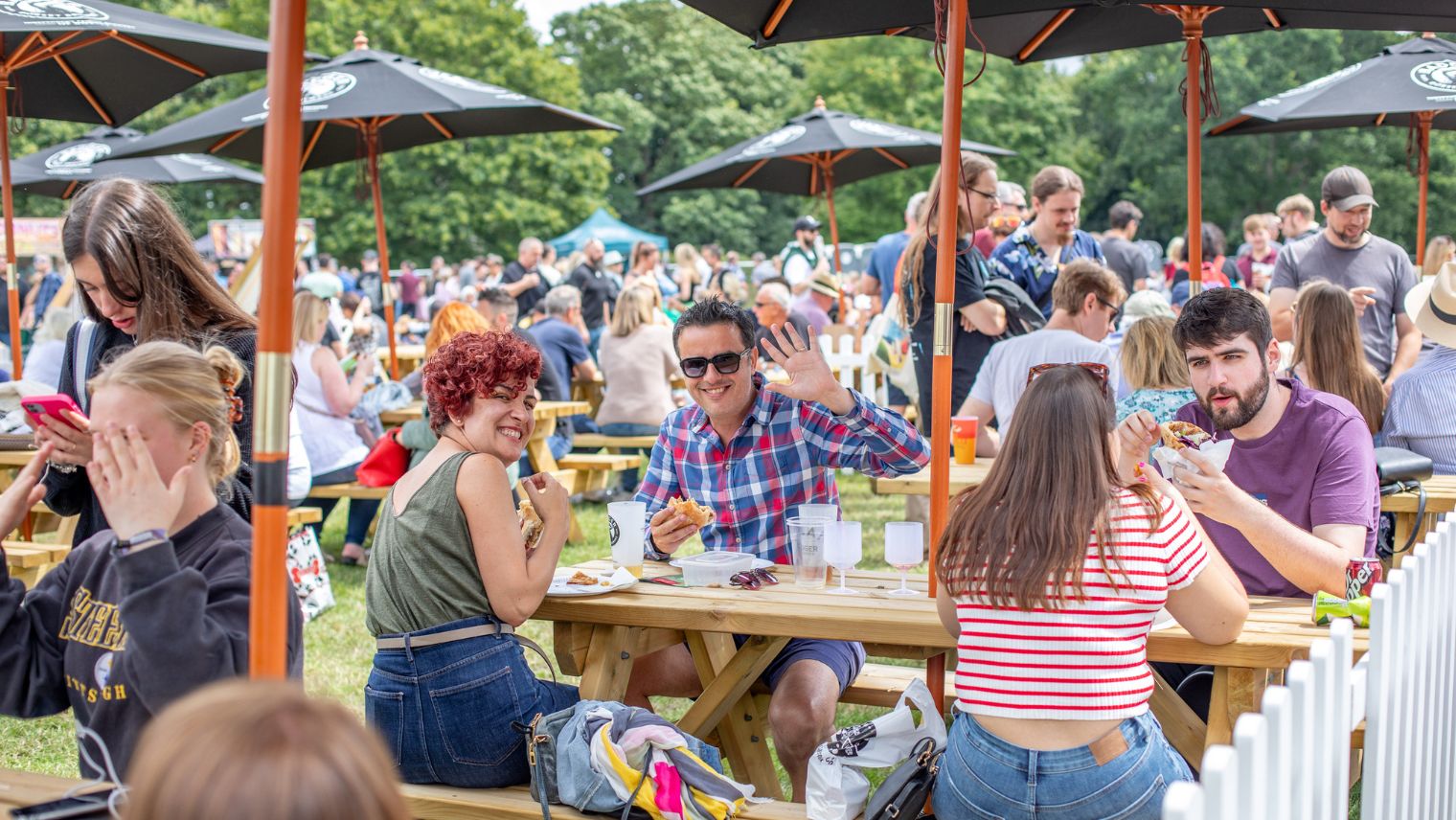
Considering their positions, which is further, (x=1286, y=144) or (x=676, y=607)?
(x=1286, y=144)

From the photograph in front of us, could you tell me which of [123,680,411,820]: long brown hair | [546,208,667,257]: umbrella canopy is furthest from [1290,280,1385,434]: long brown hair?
[546,208,667,257]: umbrella canopy

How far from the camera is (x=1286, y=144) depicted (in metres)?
41.3

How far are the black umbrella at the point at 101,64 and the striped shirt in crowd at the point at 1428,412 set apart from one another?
209 inches

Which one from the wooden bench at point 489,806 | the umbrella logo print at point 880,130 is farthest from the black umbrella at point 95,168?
the wooden bench at point 489,806

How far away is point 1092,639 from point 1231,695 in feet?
1.87

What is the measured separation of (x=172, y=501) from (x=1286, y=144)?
145 ft

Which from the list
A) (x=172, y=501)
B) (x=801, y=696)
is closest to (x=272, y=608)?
(x=172, y=501)

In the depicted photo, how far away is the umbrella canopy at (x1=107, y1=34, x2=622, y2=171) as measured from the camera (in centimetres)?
793

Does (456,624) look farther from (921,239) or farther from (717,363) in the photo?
(921,239)

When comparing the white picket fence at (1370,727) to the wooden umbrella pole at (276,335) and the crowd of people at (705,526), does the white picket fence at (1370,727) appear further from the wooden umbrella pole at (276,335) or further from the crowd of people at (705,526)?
the wooden umbrella pole at (276,335)

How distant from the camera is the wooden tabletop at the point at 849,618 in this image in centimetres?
286

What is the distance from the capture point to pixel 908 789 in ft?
9.12

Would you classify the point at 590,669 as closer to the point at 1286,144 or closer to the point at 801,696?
the point at 801,696

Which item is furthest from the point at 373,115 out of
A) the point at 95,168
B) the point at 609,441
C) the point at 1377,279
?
the point at 1377,279
